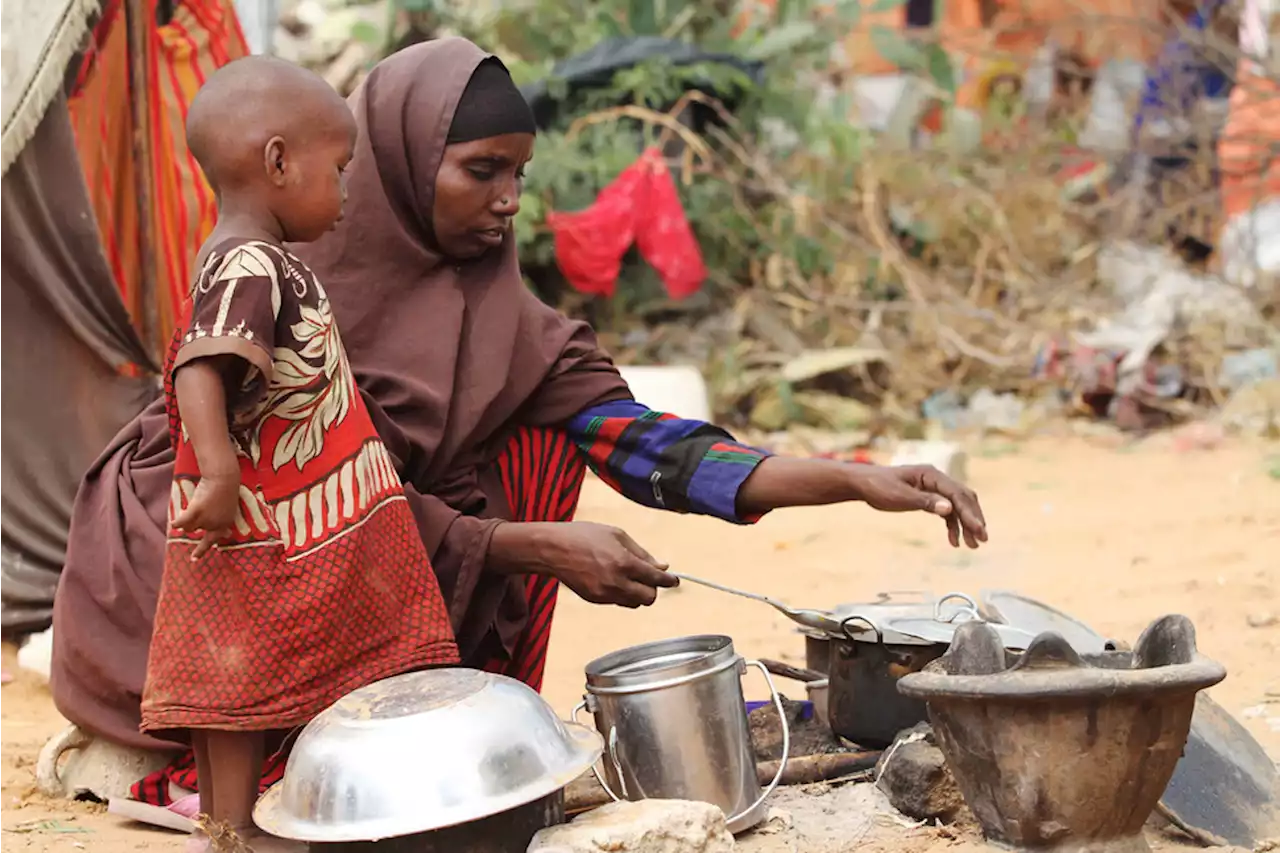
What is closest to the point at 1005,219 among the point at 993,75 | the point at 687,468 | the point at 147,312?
the point at 993,75

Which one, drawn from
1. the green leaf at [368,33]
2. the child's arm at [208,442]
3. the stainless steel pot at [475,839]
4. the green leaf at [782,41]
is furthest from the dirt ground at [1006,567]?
the green leaf at [368,33]

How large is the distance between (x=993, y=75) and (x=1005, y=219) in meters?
3.46

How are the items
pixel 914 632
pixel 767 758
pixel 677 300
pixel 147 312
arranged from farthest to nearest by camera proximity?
pixel 677 300 → pixel 147 312 → pixel 767 758 → pixel 914 632

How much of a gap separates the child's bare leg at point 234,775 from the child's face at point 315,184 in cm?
87

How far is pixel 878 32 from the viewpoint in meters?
11.5

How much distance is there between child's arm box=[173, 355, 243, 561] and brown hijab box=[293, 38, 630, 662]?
2.04 ft

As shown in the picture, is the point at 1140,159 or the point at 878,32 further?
the point at 878,32

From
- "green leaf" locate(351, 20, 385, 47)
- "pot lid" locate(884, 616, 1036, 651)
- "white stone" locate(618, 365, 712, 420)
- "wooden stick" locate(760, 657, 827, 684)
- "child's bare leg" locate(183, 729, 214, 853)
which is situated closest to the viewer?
"child's bare leg" locate(183, 729, 214, 853)

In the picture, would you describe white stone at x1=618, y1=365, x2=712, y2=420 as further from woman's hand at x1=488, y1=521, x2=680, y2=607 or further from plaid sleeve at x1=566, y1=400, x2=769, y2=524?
woman's hand at x1=488, y1=521, x2=680, y2=607

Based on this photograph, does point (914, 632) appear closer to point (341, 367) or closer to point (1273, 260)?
point (341, 367)

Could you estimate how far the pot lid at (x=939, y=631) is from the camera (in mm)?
3090

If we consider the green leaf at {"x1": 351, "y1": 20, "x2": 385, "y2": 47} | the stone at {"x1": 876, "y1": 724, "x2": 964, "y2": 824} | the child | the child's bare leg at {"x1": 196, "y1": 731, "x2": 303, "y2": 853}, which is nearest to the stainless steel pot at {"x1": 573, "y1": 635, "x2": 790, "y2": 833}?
the stone at {"x1": 876, "y1": 724, "x2": 964, "y2": 824}

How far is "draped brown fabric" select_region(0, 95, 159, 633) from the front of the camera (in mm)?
4824

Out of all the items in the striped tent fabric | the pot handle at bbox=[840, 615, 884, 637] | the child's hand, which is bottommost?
the pot handle at bbox=[840, 615, 884, 637]
